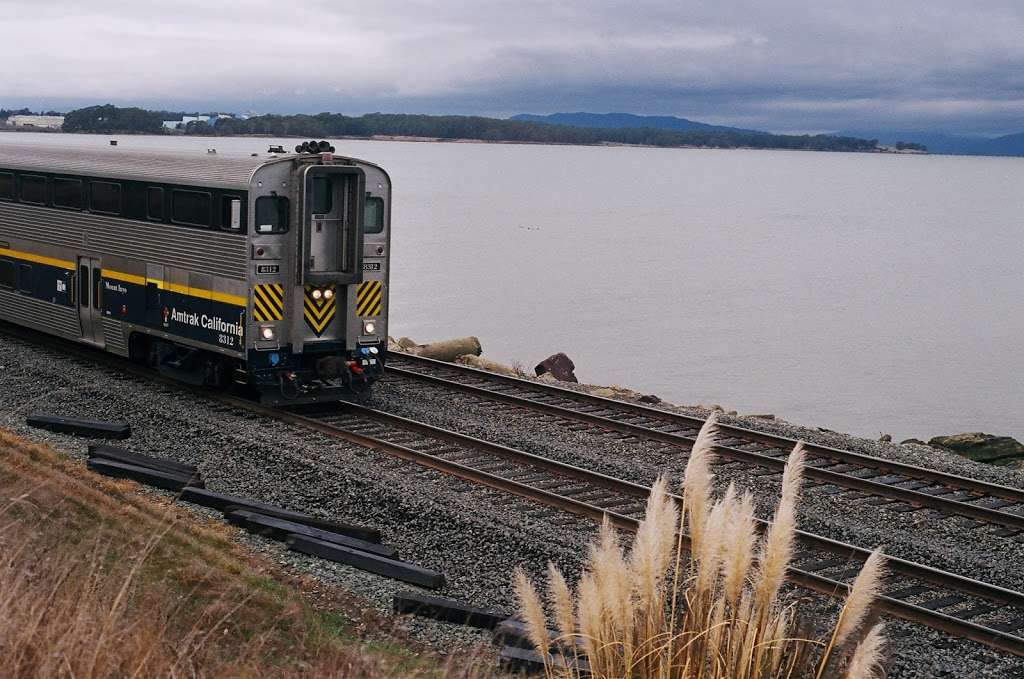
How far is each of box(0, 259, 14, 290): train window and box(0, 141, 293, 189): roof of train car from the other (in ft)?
5.69

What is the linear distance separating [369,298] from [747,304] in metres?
38.4

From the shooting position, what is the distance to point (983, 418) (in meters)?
34.0

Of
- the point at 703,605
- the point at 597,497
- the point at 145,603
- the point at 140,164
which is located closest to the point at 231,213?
the point at 140,164

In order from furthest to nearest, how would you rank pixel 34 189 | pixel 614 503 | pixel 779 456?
pixel 34 189 < pixel 779 456 < pixel 614 503

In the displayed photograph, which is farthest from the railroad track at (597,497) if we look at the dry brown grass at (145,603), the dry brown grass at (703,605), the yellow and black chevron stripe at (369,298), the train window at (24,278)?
the dry brown grass at (145,603)

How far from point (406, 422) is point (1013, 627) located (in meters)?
8.45

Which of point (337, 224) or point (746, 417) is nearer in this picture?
point (337, 224)

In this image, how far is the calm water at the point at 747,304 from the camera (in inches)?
1420

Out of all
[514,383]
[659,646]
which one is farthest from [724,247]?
[659,646]

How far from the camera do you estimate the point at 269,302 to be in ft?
53.7

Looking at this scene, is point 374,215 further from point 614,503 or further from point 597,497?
point 614,503

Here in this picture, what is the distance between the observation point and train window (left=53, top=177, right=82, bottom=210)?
19.5m

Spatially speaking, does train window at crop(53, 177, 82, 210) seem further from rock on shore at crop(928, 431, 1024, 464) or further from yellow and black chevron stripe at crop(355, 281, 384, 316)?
Answer: rock on shore at crop(928, 431, 1024, 464)

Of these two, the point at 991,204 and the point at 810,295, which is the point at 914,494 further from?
the point at 991,204
